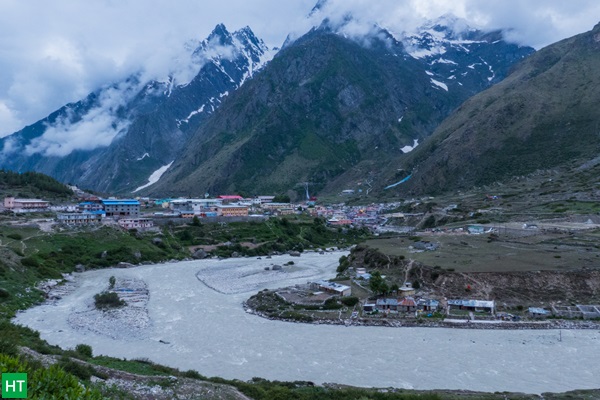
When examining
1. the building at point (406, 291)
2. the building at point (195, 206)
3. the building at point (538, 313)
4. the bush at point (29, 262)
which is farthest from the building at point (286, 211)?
the building at point (538, 313)

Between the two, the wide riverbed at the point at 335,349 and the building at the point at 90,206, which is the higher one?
the building at the point at 90,206

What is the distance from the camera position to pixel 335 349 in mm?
27344

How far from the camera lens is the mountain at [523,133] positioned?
108m

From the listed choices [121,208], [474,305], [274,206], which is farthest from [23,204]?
[474,305]

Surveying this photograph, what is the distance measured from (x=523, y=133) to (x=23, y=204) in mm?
108620

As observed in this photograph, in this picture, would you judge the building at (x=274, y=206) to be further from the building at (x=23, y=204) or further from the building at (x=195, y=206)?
the building at (x=23, y=204)

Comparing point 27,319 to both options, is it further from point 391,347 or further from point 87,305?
point 391,347

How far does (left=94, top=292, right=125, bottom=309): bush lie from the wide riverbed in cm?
121

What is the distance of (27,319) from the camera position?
107ft

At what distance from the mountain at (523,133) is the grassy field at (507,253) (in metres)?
56.4

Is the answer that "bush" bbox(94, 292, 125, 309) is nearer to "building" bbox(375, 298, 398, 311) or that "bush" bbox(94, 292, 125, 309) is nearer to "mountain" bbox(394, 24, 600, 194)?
"building" bbox(375, 298, 398, 311)

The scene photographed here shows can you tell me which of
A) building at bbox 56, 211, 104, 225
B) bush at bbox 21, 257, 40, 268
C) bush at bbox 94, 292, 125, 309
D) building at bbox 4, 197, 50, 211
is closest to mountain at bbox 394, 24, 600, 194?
building at bbox 56, 211, 104, 225

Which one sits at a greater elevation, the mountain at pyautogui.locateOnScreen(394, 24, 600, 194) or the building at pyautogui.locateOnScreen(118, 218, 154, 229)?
the mountain at pyautogui.locateOnScreen(394, 24, 600, 194)

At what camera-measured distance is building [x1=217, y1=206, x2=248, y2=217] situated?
3469 inches
